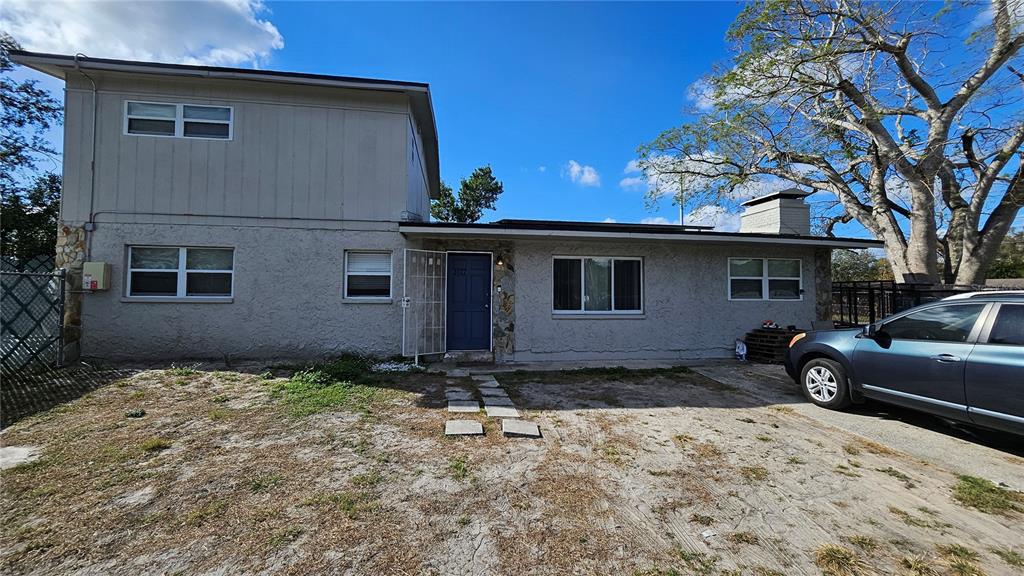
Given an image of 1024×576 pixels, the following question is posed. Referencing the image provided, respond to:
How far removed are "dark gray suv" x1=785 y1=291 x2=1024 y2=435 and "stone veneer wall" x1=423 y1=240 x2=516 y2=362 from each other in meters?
5.25

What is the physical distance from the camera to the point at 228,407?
203 inches

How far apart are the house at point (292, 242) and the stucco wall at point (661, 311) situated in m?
0.05

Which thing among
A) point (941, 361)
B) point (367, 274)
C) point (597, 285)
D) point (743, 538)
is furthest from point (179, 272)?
point (941, 361)

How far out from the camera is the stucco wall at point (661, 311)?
8.67m

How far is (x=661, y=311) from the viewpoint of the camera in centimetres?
910

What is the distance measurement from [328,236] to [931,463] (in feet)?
30.6

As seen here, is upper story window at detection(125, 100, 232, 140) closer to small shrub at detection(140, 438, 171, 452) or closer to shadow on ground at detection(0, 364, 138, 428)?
shadow on ground at detection(0, 364, 138, 428)

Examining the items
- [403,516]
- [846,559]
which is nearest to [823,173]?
[846,559]

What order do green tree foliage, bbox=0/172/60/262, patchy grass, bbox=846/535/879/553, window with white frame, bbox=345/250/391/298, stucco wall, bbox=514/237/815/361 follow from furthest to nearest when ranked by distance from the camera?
green tree foliage, bbox=0/172/60/262 → stucco wall, bbox=514/237/815/361 → window with white frame, bbox=345/250/391/298 → patchy grass, bbox=846/535/879/553

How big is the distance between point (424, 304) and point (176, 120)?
243 inches

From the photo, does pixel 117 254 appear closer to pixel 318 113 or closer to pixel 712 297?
pixel 318 113

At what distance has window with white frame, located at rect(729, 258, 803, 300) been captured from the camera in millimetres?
9461

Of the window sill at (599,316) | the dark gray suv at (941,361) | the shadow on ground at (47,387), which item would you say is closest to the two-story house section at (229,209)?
the shadow on ground at (47,387)

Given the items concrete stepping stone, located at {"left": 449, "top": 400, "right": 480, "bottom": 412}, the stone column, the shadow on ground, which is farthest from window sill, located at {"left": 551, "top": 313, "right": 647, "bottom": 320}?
the shadow on ground
